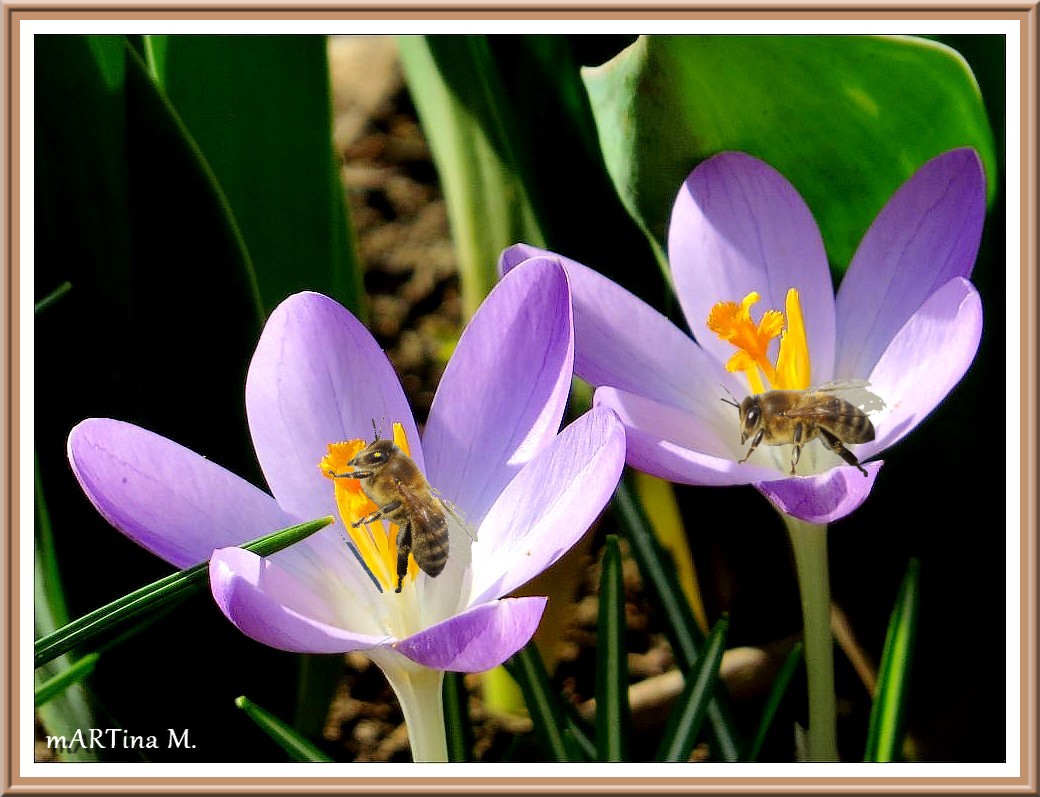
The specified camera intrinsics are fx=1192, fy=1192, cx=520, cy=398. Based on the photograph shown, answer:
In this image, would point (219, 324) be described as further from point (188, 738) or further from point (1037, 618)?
point (1037, 618)

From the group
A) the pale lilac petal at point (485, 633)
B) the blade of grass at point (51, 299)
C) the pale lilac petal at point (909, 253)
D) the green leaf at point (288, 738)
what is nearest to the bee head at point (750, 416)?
the pale lilac petal at point (909, 253)

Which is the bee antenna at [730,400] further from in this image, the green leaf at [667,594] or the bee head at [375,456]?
the bee head at [375,456]

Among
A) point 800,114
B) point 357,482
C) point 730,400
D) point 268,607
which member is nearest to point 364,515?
point 357,482

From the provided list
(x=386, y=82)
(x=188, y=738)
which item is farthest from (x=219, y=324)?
(x=386, y=82)

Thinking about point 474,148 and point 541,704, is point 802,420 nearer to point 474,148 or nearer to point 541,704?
point 541,704

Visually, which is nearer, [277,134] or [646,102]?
[646,102]

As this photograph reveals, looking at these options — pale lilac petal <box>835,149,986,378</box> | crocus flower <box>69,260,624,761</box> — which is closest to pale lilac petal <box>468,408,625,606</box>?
crocus flower <box>69,260,624,761</box>
